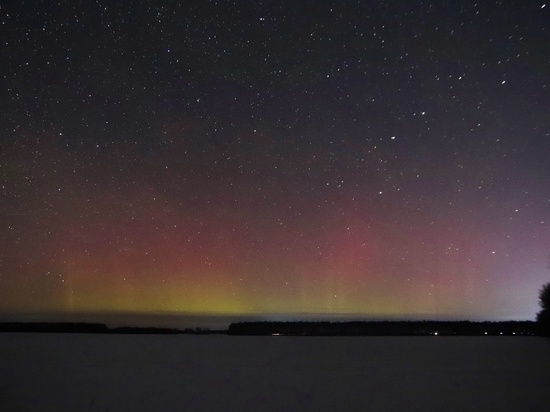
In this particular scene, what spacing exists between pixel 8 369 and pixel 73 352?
4.47 metres

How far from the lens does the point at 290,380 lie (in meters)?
14.1

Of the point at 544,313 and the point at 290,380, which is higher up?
the point at 544,313

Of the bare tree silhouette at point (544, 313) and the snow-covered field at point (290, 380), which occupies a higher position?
the bare tree silhouette at point (544, 313)

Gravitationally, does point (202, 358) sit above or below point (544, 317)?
below

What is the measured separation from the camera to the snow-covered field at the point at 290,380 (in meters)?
11.6

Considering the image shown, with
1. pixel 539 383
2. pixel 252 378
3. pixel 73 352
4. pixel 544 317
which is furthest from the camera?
pixel 544 317

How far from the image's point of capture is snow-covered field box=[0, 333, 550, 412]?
11.6 m

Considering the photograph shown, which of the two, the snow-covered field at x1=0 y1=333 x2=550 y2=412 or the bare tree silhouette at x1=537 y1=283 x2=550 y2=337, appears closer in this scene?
the snow-covered field at x1=0 y1=333 x2=550 y2=412

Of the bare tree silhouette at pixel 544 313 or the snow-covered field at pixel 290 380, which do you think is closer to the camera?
the snow-covered field at pixel 290 380

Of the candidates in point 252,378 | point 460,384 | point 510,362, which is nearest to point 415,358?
point 510,362

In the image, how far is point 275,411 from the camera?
36.8 ft

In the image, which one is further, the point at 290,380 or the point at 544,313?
the point at 544,313

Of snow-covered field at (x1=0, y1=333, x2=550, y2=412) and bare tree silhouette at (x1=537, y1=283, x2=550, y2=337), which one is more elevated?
bare tree silhouette at (x1=537, y1=283, x2=550, y2=337)

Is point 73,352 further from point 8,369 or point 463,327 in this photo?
point 463,327
